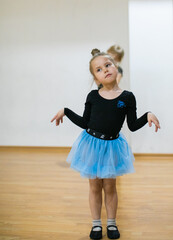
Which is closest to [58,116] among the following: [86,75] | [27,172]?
[27,172]

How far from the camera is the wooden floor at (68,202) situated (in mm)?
1993

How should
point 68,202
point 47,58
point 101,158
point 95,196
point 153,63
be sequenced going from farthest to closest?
1. point 47,58
2. point 153,63
3. point 68,202
4. point 95,196
5. point 101,158

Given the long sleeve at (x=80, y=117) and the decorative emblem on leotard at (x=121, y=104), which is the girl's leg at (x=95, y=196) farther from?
the decorative emblem on leotard at (x=121, y=104)

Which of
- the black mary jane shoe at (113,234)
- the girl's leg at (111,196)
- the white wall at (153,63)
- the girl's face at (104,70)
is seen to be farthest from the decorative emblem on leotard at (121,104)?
the white wall at (153,63)

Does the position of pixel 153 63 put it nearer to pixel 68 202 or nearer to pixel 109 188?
pixel 68 202

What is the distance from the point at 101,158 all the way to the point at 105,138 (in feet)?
0.38

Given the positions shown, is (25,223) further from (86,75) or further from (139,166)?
(86,75)

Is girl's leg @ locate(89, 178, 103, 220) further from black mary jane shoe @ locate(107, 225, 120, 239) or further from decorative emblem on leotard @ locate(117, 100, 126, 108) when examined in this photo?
decorative emblem on leotard @ locate(117, 100, 126, 108)

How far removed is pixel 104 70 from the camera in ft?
5.98

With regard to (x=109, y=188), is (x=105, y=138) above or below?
above

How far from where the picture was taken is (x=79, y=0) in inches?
188

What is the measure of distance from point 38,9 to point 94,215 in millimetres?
3742

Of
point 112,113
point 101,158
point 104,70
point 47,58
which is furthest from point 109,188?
point 47,58

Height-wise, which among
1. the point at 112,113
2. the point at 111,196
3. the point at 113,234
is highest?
the point at 112,113
